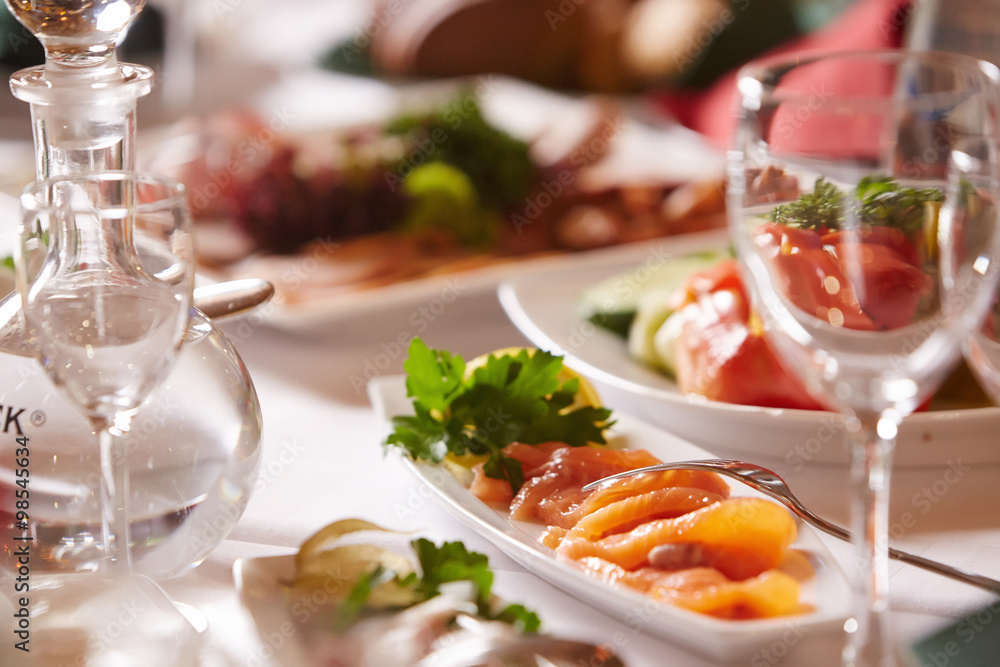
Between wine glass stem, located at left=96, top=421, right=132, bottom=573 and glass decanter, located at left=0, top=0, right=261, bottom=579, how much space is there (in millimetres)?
15

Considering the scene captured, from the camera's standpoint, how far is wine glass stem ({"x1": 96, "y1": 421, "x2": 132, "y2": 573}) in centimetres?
61

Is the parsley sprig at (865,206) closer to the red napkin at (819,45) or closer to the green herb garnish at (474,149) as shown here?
the red napkin at (819,45)

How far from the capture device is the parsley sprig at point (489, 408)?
0.84 metres

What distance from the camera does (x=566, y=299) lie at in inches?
48.3

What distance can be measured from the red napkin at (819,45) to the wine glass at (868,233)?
1084mm

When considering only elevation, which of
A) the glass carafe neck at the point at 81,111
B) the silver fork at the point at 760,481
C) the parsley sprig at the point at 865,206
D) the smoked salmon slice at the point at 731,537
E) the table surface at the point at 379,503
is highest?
the parsley sprig at the point at 865,206

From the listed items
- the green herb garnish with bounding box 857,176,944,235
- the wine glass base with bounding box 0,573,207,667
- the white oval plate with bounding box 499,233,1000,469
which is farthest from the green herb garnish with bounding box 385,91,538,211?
the green herb garnish with bounding box 857,176,944,235

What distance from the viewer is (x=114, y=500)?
63cm

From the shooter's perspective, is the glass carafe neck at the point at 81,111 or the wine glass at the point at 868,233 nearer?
the wine glass at the point at 868,233

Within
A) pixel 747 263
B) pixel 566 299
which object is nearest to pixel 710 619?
pixel 747 263

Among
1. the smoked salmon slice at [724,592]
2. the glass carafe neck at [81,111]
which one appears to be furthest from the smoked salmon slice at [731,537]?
the glass carafe neck at [81,111]

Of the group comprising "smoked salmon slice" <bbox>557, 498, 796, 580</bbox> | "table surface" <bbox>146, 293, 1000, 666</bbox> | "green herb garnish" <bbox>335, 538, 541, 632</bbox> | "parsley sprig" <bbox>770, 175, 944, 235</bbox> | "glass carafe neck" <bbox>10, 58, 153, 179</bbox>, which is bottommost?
"table surface" <bbox>146, 293, 1000, 666</bbox>

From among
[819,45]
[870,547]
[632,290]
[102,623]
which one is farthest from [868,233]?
[819,45]

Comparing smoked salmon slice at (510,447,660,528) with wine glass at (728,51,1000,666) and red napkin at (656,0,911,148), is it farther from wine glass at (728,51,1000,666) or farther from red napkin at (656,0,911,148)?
red napkin at (656,0,911,148)
